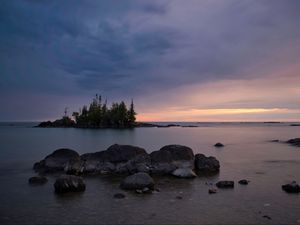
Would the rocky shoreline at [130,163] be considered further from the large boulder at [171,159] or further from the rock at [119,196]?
the rock at [119,196]

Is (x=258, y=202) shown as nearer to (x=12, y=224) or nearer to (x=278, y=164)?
(x=12, y=224)

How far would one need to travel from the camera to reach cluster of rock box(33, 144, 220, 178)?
30844mm

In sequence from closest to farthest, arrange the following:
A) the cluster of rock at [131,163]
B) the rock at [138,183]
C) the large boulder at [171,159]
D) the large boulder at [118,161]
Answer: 1. the rock at [138,183]
2. the large boulder at [171,159]
3. the cluster of rock at [131,163]
4. the large boulder at [118,161]

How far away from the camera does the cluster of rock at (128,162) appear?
101 ft

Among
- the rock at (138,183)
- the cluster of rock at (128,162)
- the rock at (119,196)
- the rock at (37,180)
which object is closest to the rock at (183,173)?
the cluster of rock at (128,162)

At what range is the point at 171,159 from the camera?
31516 mm

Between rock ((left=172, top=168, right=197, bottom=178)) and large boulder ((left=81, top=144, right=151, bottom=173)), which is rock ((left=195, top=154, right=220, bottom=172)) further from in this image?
large boulder ((left=81, top=144, right=151, bottom=173))

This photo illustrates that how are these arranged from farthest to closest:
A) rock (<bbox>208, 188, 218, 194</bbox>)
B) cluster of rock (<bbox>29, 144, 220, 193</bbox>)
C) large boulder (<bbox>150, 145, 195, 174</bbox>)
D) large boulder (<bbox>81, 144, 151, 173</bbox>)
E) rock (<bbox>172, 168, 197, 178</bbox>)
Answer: large boulder (<bbox>81, 144, 151, 173</bbox>)
cluster of rock (<bbox>29, 144, 220, 193</bbox>)
large boulder (<bbox>150, 145, 195, 174</bbox>)
rock (<bbox>172, 168, 197, 178</bbox>)
rock (<bbox>208, 188, 218, 194</bbox>)

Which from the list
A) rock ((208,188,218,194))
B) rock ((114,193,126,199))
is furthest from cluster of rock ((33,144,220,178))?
rock ((114,193,126,199))

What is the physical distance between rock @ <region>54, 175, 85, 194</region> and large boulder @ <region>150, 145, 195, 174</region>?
9065 millimetres

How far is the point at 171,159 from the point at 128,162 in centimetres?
415

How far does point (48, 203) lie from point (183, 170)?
43.0 feet

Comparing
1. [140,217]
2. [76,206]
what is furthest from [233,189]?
[76,206]

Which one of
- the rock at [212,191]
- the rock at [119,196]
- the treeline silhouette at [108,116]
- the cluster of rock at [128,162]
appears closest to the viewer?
the rock at [119,196]
